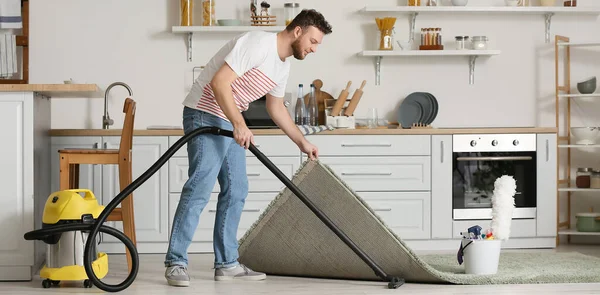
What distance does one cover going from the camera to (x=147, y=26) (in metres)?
5.67

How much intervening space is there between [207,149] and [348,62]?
229 centimetres

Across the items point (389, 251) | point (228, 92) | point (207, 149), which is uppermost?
point (228, 92)

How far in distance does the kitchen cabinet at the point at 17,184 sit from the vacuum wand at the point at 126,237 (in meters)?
0.35

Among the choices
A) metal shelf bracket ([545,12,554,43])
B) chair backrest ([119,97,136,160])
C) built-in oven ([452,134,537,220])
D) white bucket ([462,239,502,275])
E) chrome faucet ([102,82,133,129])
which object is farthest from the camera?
metal shelf bracket ([545,12,554,43])

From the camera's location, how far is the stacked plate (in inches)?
226

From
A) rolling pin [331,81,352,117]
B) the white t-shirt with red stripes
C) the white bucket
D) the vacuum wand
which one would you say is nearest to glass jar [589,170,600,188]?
rolling pin [331,81,352,117]

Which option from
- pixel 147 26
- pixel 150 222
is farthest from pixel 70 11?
pixel 150 222

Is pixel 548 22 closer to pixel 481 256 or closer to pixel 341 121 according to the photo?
pixel 341 121

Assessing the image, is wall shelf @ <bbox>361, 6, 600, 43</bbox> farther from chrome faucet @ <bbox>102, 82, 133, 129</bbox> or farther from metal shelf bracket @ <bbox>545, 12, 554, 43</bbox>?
chrome faucet @ <bbox>102, 82, 133, 129</bbox>

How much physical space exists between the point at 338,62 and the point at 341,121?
520 mm

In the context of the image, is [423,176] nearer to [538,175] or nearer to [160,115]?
[538,175]

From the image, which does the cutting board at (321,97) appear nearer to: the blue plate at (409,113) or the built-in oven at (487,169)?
the blue plate at (409,113)

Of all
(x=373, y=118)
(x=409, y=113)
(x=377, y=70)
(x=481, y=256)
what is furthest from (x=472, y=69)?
(x=481, y=256)

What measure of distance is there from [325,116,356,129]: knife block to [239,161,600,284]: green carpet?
1.50 metres
